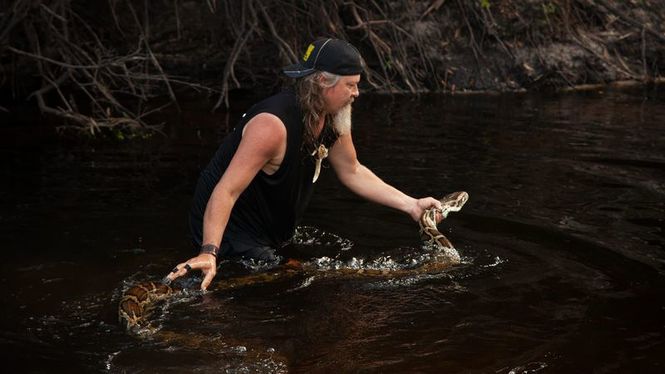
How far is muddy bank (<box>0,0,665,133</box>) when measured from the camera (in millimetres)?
12758

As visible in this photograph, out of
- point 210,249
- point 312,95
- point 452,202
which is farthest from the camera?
point 452,202

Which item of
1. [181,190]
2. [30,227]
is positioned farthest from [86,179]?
[30,227]

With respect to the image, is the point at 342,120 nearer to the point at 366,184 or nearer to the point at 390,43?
the point at 366,184

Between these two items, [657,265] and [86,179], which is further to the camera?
[86,179]

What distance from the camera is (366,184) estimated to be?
630cm

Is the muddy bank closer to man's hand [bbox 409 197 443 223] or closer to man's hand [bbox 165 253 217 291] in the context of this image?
man's hand [bbox 409 197 443 223]

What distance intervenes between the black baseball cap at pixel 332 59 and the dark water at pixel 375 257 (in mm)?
1471

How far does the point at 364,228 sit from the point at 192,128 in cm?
470

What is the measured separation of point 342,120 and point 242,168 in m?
0.79

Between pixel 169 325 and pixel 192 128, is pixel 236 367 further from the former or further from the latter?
pixel 192 128

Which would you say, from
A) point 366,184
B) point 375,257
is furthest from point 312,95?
point 375,257

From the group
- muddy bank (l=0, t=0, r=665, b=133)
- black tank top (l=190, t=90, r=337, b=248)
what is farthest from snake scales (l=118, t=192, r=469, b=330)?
muddy bank (l=0, t=0, r=665, b=133)

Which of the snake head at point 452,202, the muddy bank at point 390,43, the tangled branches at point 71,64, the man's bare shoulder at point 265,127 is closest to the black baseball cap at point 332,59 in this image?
the man's bare shoulder at point 265,127

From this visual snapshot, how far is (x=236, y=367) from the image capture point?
452 cm
